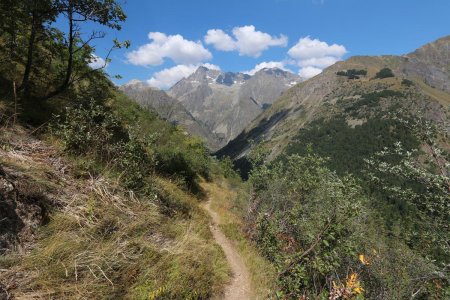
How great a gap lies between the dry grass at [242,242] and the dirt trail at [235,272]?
0.60 ft

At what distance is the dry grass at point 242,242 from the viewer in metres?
8.38

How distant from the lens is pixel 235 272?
9328mm

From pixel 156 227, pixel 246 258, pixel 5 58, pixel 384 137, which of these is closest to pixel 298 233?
pixel 246 258

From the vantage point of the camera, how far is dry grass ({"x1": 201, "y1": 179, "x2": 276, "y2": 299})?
838 centimetres

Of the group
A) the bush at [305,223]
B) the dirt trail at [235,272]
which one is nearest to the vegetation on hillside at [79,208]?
the dirt trail at [235,272]

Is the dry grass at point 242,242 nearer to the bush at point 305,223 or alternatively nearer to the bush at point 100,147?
the bush at point 305,223

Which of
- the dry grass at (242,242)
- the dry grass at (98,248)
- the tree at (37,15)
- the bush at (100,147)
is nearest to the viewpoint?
the dry grass at (98,248)

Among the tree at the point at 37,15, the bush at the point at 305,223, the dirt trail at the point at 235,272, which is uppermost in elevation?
the tree at the point at 37,15

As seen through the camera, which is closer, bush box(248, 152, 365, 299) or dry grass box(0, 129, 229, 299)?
dry grass box(0, 129, 229, 299)

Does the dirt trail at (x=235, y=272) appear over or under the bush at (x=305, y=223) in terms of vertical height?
under

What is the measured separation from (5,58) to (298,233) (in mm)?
13214

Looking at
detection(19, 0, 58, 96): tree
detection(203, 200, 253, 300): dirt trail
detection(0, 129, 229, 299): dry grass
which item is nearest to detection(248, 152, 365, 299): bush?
detection(203, 200, 253, 300): dirt trail

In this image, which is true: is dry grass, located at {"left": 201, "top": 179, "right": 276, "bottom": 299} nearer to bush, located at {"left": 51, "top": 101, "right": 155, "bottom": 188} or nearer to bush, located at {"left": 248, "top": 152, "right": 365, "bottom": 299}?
bush, located at {"left": 248, "top": 152, "right": 365, "bottom": 299}

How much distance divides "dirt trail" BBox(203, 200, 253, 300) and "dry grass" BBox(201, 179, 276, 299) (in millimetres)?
183
